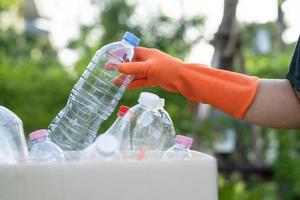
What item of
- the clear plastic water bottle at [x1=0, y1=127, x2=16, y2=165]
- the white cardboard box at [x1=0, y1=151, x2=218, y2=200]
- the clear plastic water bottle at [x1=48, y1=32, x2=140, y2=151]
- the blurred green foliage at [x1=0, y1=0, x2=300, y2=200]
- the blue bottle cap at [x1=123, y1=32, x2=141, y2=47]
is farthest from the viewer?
the blurred green foliage at [x1=0, y1=0, x2=300, y2=200]

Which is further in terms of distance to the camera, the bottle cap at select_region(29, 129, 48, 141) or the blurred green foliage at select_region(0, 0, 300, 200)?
the blurred green foliage at select_region(0, 0, 300, 200)

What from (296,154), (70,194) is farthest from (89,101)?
(296,154)

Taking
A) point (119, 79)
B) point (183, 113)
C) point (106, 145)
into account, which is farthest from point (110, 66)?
point (183, 113)

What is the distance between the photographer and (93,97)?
86.6 inches

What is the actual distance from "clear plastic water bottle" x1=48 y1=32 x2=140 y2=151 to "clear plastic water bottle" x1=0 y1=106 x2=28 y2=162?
0.22m

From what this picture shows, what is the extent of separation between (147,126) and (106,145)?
0.39 m

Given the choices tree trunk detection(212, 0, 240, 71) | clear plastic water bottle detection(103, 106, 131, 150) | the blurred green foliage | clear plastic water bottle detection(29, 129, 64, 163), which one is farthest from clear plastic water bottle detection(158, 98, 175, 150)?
tree trunk detection(212, 0, 240, 71)

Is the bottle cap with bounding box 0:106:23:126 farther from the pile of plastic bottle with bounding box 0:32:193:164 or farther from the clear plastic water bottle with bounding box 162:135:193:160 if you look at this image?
the clear plastic water bottle with bounding box 162:135:193:160

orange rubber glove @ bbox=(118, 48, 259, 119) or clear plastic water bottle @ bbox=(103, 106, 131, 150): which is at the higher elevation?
orange rubber glove @ bbox=(118, 48, 259, 119)

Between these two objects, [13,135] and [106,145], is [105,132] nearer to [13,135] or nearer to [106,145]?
[13,135]

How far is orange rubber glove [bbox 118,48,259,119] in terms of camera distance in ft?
5.46

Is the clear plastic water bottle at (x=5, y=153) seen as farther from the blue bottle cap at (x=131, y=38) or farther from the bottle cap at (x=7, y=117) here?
the blue bottle cap at (x=131, y=38)

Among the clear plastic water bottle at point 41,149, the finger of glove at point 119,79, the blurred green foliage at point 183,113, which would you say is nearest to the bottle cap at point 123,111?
the finger of glove at point 119,79

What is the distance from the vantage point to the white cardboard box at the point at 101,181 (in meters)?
1.30
